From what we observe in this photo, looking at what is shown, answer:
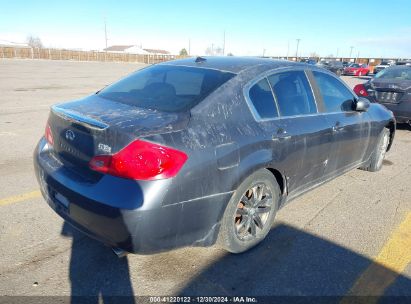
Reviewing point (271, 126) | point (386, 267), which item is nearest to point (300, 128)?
point (271, 126)

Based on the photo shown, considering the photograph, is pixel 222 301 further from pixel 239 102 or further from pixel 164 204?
pixel 239 102

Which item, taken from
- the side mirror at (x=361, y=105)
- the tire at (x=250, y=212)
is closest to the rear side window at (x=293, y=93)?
the tire at (x=250, y=212)

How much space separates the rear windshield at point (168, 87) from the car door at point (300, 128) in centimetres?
64

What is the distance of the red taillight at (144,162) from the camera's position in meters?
2.17

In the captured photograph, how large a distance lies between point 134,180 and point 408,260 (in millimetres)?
2491

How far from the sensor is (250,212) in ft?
9.61

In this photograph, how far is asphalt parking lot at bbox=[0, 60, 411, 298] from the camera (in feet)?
8.20

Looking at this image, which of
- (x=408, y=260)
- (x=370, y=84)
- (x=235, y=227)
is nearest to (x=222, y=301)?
(x=235, y=227)

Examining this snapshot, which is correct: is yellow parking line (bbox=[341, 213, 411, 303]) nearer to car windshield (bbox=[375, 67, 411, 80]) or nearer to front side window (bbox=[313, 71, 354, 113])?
front side window (bbox=[313, 71, 354, 113])

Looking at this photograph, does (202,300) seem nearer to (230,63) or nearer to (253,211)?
(253,211)

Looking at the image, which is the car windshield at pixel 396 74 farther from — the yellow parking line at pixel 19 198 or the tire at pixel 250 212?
the yellow parking line at pixel 19 198

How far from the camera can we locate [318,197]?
4.19 metres

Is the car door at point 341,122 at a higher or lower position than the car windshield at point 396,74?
lower

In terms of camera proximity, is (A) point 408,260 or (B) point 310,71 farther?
(B) point 310,71
